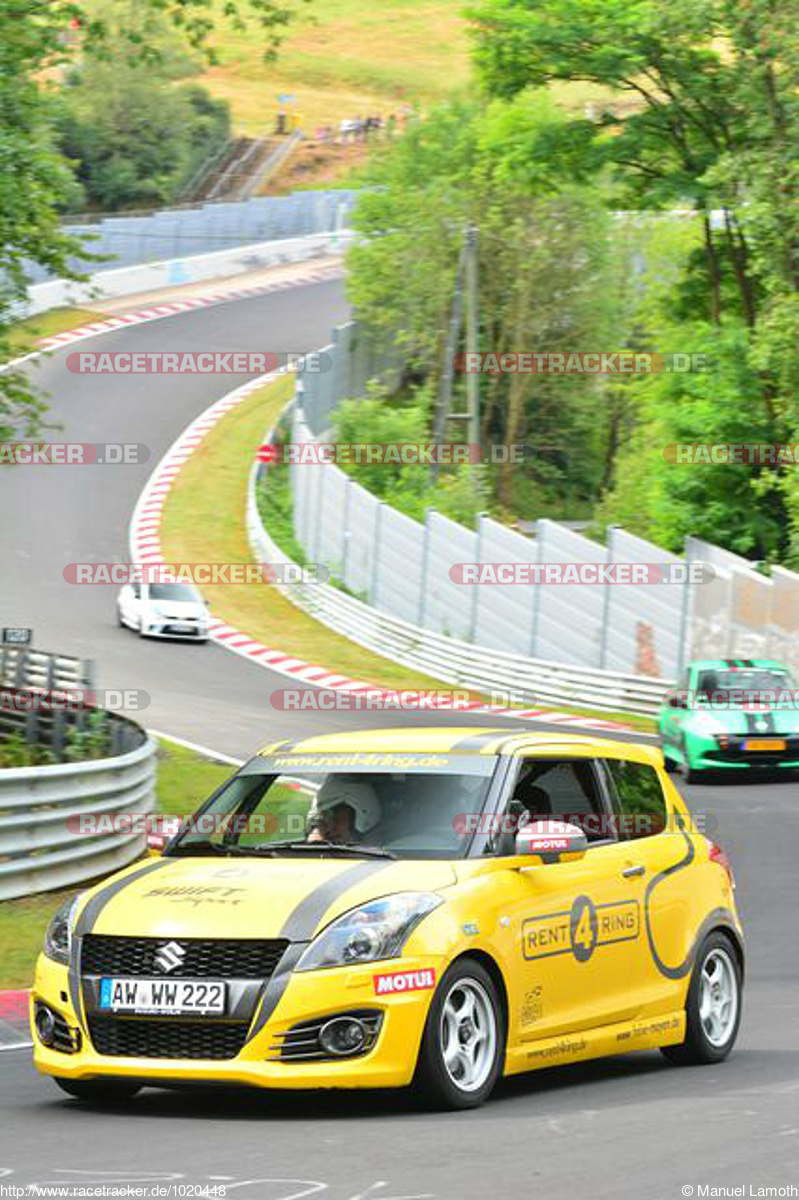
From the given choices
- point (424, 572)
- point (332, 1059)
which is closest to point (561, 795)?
point (332, 1059)

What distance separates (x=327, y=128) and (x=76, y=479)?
62819mm

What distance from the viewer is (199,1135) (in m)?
8.07

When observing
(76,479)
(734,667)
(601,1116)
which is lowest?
(76,479)

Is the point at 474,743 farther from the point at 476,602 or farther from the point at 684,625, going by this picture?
the point at 476,602

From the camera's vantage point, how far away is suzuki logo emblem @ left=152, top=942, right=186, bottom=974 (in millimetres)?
8625

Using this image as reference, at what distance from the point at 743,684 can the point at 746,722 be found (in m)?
1.43

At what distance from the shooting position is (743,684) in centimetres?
2848

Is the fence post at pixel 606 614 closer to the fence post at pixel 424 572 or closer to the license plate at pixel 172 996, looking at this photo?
the fence post at pixel 424 572

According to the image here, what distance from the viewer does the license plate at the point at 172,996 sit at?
8555 millimetres

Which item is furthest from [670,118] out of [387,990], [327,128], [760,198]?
[327,128]

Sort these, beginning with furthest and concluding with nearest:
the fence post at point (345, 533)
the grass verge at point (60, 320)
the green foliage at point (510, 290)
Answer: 1. the grass verge at point (60, 320)
2. the green foliage at point (510, 290)
3. the fence post at point (345, 533)

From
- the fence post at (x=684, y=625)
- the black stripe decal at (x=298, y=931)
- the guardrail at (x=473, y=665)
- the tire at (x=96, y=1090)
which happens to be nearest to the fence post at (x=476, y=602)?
the guardrail at (x=473, y=665)

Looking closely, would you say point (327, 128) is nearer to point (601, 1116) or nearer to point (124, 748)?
point (124, 748)

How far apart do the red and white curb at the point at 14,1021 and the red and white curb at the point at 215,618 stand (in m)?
22.0
